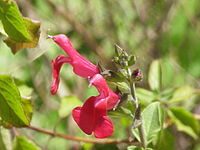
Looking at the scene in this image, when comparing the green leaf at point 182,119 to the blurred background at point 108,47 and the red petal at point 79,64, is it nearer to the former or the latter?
the red petal at point 79,64

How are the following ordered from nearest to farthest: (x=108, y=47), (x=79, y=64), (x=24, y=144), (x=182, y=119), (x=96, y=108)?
(x=96, y=108)
(x=79, y=64)
(x=24, y=144)
(x=182, y=119)
(x=108, y=47)

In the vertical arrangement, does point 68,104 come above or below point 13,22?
below

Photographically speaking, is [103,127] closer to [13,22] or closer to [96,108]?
[96,108]

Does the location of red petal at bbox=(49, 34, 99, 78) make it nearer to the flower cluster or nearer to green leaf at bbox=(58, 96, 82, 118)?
the flower cluster

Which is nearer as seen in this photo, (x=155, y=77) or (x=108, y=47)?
(x=155, y=77)

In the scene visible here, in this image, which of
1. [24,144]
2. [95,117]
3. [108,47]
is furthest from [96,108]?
[108,47]

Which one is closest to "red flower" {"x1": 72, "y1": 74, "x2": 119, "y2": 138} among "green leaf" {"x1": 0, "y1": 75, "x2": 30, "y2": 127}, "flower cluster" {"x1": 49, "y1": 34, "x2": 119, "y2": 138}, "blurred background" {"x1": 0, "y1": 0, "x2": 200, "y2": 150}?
"flower cluster" {"x1": 49, "y1": 34, "x2": 119, "y2": 138}
